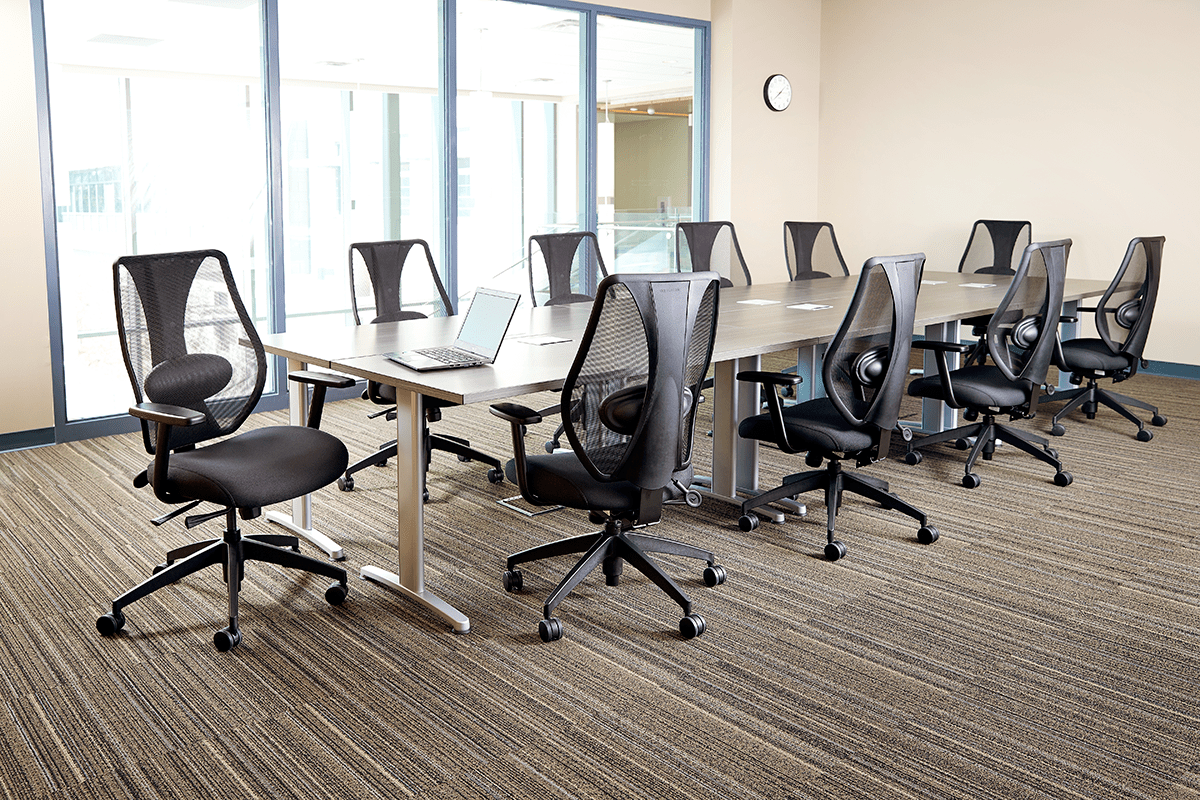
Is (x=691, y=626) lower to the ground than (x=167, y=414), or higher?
lower

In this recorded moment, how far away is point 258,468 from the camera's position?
3012 millimetres

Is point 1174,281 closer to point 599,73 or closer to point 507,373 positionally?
point 599,73

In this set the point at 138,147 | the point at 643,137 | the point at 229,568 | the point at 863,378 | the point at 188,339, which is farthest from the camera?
the point at 643,137

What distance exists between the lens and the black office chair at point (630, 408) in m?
2.82

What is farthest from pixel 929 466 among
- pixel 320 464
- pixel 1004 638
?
pixel 320 464

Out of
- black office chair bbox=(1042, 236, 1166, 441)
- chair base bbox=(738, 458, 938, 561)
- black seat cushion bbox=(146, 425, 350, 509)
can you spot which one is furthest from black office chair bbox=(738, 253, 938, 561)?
black office chair bbox=(1042, 236, 1166, 441)

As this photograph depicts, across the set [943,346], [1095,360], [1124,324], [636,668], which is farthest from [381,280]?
[1124,324]

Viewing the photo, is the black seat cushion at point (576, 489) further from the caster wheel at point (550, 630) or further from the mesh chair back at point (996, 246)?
the mesh chair back at point (996, 246)

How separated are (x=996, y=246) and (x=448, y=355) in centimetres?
530

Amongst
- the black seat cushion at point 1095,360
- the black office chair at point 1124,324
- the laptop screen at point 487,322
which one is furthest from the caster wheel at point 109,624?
the black seat cushion at point 1095,360

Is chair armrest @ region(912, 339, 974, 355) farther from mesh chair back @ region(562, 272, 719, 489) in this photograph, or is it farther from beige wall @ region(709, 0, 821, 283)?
beige wall @ region(709, 0, 821, 283)

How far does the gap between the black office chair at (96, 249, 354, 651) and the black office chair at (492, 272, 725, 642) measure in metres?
0.68

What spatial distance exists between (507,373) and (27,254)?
336cm

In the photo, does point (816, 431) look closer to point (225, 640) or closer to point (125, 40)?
point (225, 640)
